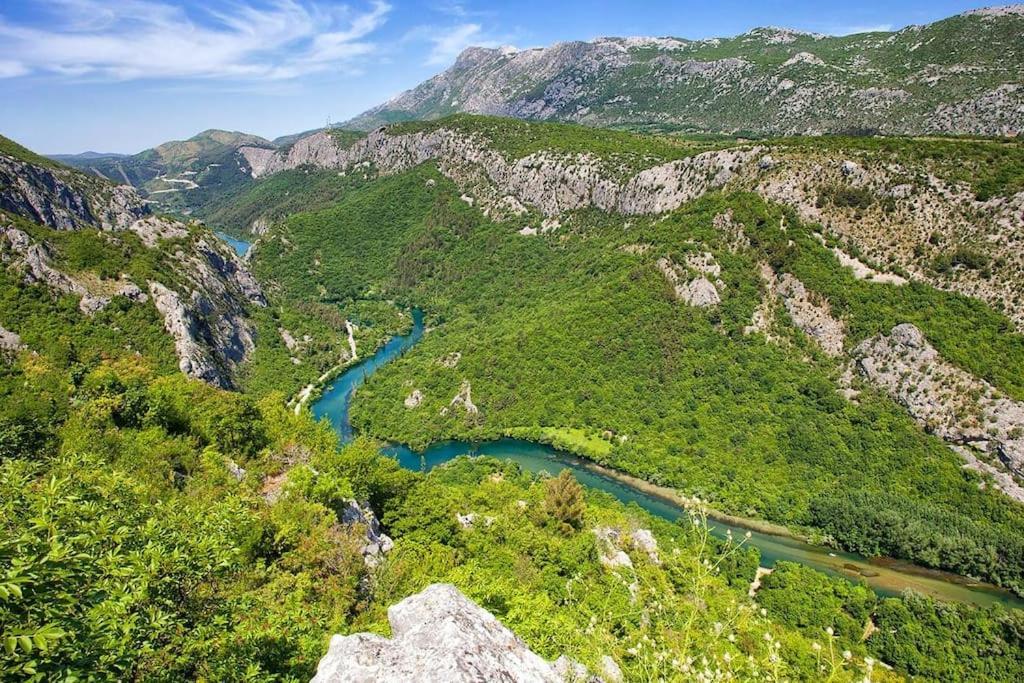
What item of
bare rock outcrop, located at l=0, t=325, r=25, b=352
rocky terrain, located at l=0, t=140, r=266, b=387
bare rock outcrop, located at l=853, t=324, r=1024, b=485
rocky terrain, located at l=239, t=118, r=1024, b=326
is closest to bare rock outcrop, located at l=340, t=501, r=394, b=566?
bare rock outcrop, located at l=0, t=325, r=25, b=352

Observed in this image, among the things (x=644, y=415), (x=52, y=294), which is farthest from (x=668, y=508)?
(x=52, y=294)

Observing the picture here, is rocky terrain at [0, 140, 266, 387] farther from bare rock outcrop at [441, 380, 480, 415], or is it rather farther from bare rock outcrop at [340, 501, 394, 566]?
bare rock outcrop at [340, 501, 394, 566]

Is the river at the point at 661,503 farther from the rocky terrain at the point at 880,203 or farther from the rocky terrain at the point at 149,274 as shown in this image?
the rocky terrain at the point at 880,203

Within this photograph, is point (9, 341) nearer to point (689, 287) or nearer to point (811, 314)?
point (689, 287)

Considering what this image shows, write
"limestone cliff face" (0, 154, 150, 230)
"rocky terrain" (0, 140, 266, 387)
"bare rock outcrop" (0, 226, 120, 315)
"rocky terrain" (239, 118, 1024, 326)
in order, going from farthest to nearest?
"limestone cliff face" (0, 154, 150, 230) → "rocky terrain" (239, 118, 1024, 326) → "rocky terrain" (0, 140, 266, 387) → "bare rock outcrop" (0, 226, 120, 315)

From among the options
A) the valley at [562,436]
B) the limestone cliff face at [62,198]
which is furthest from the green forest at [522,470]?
the limestone cliff face at [62,198]
